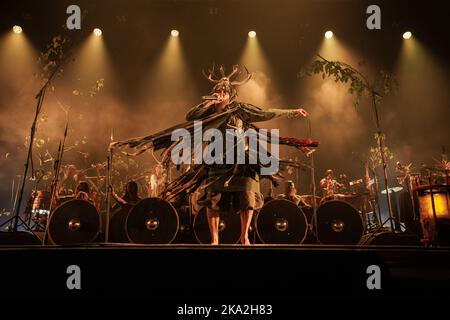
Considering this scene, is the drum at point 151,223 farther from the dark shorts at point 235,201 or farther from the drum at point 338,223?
the drum at point 338,223

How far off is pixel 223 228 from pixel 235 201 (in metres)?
1.16

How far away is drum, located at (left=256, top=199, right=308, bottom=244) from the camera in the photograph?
15.7 feet

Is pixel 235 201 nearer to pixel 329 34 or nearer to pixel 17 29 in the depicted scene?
pixel 329 34

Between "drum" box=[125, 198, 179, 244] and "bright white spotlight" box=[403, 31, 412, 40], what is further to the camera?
"bright white spotlight" box=[403, 31, 412, 40]

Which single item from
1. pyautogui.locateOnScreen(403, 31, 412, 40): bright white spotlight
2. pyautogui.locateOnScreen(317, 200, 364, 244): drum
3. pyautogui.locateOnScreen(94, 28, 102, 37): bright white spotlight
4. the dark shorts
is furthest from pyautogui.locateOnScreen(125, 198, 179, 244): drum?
pyautogui.locateOnScreen(403, 31, 412, 40): bright white spotlight

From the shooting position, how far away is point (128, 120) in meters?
9.95

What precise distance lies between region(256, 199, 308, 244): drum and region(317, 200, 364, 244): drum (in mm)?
330

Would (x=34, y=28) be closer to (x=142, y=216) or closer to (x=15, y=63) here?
(x=15, y=63)

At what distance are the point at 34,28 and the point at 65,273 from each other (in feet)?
28.6

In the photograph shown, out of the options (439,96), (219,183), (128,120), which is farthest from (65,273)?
(439,96)

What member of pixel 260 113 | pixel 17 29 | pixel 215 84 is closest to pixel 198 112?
pixel 260 113

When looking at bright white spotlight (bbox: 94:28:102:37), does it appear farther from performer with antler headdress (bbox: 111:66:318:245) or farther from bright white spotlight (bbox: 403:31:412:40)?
bright white spotlight (bbox: 403:31:412:40)

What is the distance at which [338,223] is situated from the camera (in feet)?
16.0

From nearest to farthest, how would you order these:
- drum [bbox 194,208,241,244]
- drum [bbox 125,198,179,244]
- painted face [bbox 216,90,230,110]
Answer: painted face [bbox 216,90,230,110] < drum [bbox 125,198,179,244] < drum [bbox 194,208,241,244]
